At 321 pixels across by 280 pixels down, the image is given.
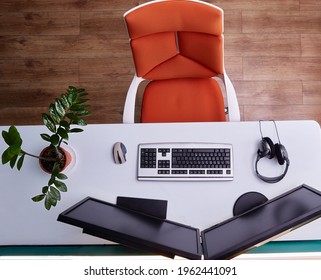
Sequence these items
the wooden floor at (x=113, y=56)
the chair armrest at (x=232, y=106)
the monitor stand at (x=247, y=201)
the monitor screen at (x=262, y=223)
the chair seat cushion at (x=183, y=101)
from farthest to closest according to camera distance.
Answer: the wooden floor at (x=113, y=56) → the chair seat cushion at (x=183, y=101) → the chair armrest at (x=232, y=106) → the monitor stand at (x=247, y=201) → the monitor screen at (x=262, y=223)

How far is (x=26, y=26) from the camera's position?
285 cm

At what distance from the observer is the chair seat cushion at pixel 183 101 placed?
6.79 ft

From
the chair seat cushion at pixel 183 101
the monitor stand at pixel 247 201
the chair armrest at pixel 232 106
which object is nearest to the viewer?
the monitor stand at pixel 247 201

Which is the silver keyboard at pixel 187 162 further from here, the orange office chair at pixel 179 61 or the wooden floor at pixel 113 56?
the wooden floor at pixel 113 56

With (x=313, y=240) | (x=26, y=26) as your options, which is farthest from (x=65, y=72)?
(x=313, y=240)

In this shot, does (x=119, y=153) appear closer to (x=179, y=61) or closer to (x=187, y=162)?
(x=187, y=162)

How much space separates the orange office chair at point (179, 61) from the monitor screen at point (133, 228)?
0.59 metres

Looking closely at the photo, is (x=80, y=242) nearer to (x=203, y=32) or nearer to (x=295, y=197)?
(x=295, y=197)

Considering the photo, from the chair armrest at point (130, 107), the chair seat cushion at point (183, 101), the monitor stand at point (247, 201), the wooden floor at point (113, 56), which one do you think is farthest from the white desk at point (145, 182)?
the wooden floor at point (113, 56)

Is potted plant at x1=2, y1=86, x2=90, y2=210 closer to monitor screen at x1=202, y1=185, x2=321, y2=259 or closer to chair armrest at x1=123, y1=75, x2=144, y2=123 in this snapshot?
chair armrest at x1=123, y1=75, x2=144, y2=123

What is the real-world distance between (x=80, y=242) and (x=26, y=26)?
1.90 meters

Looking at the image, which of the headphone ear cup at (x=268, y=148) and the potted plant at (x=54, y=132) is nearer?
the potted plant at (x=54, y=132)

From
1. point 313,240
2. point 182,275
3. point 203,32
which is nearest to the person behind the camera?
point 182,275

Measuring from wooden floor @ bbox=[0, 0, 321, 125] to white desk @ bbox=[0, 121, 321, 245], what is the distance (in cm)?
89
